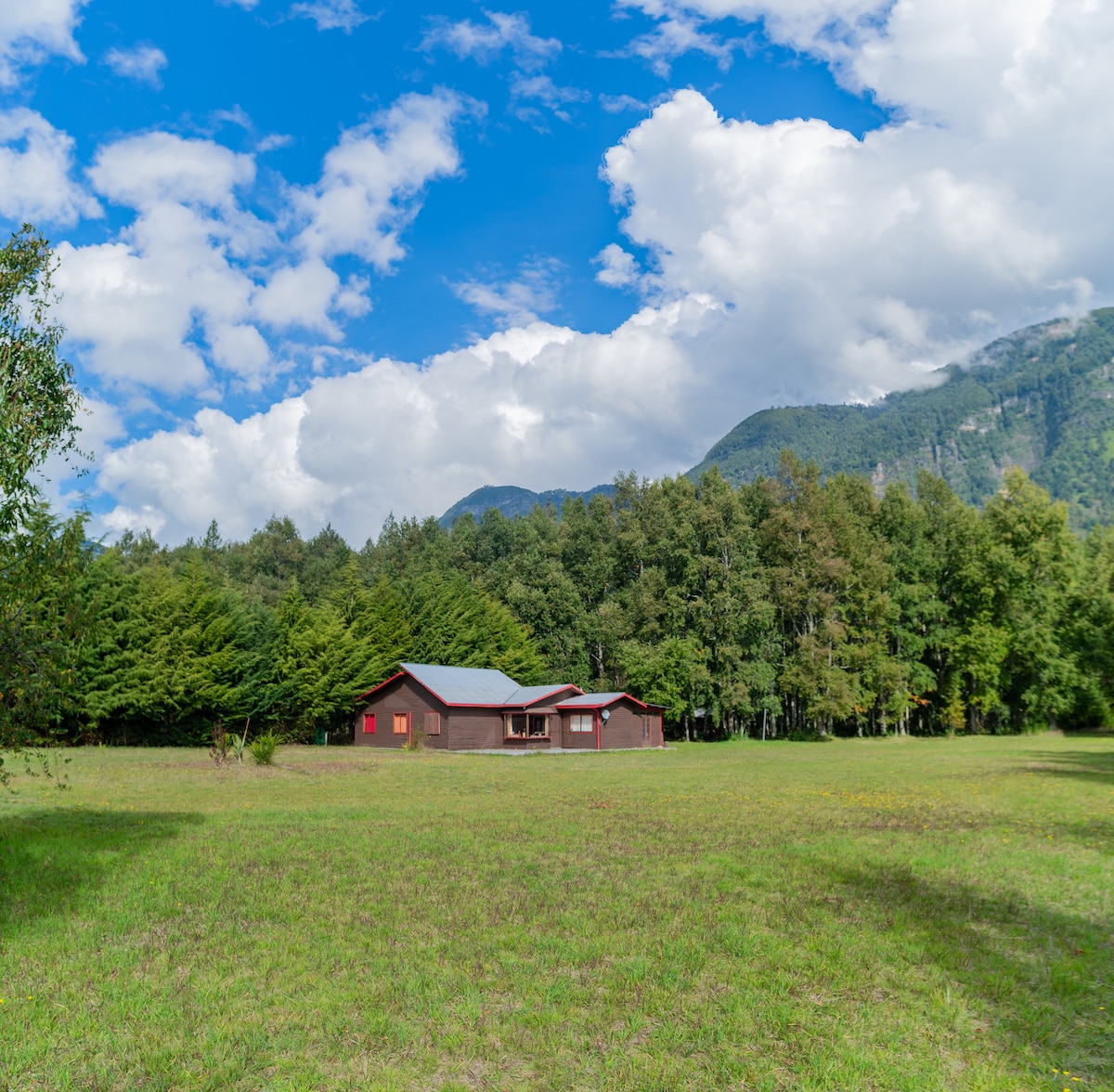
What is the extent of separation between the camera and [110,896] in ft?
31.0

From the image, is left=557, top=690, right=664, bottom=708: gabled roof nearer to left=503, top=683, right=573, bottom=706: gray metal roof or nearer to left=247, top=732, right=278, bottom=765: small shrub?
left=503, top=683, right=573, bottom=706: gray metal roof

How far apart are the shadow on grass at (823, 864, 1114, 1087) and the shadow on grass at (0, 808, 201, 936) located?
371 inches

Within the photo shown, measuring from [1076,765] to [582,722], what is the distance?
86.9 feet

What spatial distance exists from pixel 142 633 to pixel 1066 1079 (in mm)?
44134

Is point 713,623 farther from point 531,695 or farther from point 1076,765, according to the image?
point 1076,765

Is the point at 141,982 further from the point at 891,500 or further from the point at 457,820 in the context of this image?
→ the point at 891,500

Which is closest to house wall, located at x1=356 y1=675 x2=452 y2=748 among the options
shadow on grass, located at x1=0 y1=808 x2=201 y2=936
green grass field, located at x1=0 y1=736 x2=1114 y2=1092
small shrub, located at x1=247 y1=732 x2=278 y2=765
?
small shrub, located at x1=247 y1=732 x2=278 y2=765

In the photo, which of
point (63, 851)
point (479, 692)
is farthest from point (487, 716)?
point (63, 851)

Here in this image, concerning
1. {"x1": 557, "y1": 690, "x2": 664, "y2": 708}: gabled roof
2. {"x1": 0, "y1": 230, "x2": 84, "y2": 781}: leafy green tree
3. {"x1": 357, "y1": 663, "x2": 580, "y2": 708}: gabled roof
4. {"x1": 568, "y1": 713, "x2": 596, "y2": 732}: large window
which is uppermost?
{"x1": 0, "y1": 230, "x2": 84, "y2": 781}: leafy green tree

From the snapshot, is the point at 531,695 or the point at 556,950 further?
the point at 531,695

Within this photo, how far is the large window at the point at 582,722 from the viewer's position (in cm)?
4778

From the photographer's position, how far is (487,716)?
47312 mm

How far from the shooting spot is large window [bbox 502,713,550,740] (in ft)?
157

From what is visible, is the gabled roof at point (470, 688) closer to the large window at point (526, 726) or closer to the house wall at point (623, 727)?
the large window at point (526, 726)
